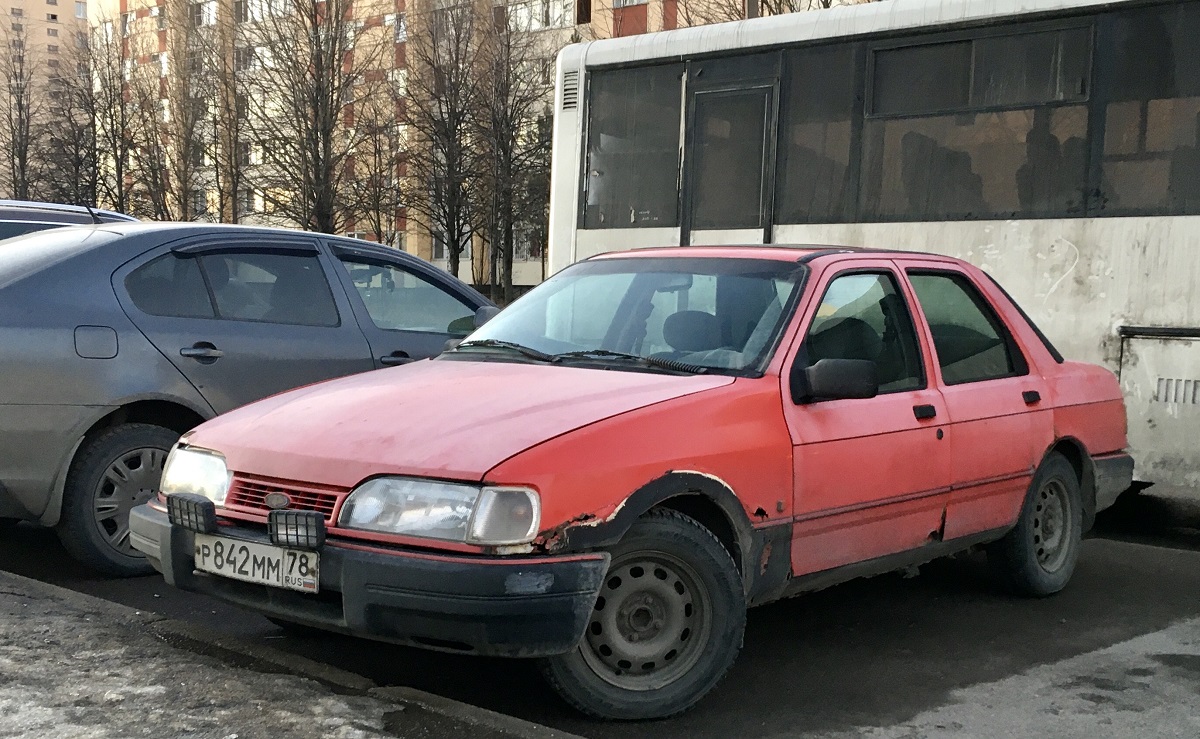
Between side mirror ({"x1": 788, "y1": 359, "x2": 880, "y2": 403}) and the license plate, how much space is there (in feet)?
5.74

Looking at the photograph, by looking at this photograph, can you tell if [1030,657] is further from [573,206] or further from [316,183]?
[316,183]

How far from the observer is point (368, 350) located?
6824 mm

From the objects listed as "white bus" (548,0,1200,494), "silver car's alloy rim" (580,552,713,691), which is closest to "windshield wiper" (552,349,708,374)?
"silver car's alloy rim" (580,552,713,691)

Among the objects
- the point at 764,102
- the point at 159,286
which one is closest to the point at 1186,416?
the point at 764,102

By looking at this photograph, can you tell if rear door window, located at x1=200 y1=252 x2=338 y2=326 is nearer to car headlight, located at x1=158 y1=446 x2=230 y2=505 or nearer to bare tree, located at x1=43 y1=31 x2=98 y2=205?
car headlight, located at x1=158 y1=446 x2=230 y2=505

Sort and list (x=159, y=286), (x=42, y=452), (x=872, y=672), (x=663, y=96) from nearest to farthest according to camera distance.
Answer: (x=872, y=672), (x=42, y=452), (x=159, y=286), (x=663, y=96)

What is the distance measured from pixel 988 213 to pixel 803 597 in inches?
127

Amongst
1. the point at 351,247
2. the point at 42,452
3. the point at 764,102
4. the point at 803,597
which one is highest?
the point at 764,102

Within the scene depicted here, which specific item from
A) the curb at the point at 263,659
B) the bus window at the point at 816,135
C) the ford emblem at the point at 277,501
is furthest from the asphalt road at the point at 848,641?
the bus window at the point at 816,135

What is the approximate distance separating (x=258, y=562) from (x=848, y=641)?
2.40m

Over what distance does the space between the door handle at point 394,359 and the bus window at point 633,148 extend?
312 centimetres

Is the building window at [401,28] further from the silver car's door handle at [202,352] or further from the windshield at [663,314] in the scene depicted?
the windshield at [663,314]

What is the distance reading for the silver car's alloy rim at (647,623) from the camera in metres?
3.99

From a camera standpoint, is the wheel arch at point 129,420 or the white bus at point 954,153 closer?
the wheel arch at point 129,420
